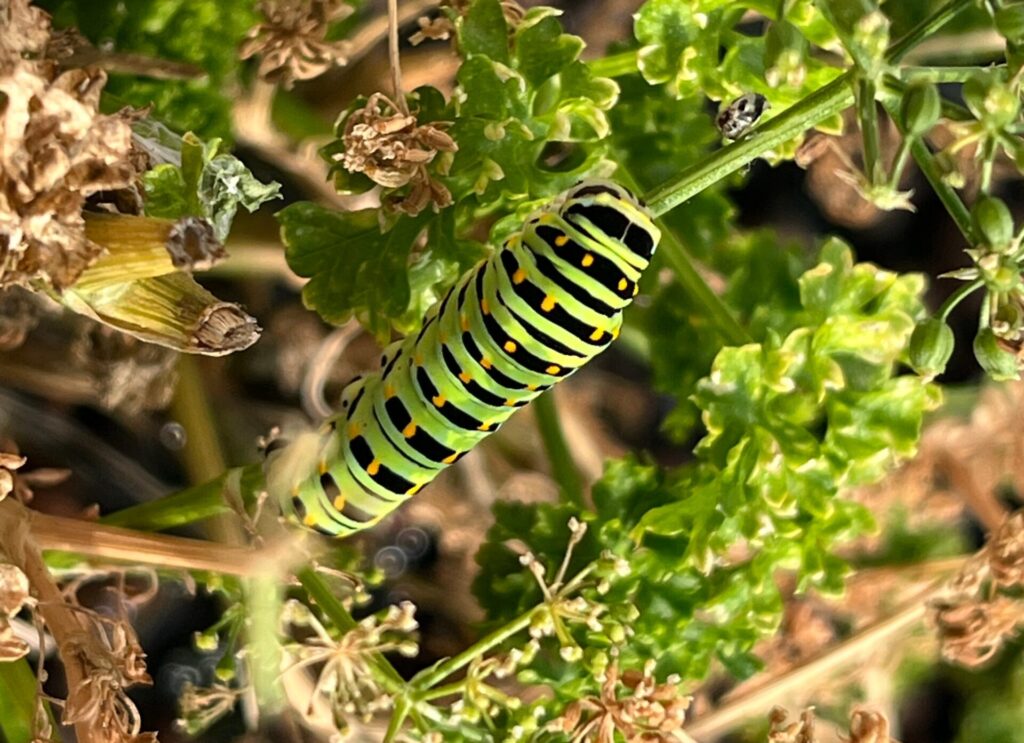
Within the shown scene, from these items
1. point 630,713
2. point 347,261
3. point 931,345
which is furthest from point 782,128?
point 630,713

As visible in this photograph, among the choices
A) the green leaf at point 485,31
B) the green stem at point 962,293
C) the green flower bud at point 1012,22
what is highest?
the green leaf at point 485,31

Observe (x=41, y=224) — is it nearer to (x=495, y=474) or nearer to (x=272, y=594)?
(x=272, y=594)

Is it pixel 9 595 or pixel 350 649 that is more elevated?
pixel 9 595

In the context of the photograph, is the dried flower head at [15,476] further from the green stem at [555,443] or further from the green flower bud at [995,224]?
the green flower bud at [995,224]

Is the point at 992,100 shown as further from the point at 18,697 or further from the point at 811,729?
the point at 18,697

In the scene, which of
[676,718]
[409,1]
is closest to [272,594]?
[676,718]

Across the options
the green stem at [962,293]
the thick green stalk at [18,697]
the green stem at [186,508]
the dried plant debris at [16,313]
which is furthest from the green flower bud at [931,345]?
the dried plant debris at [16,313]
